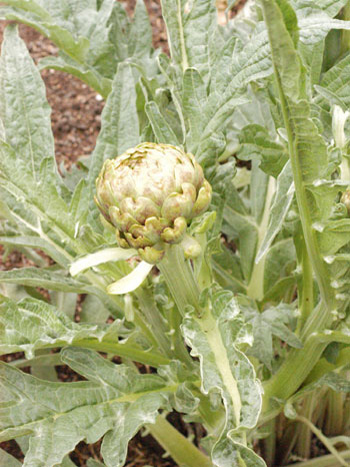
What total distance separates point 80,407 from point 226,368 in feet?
0.55

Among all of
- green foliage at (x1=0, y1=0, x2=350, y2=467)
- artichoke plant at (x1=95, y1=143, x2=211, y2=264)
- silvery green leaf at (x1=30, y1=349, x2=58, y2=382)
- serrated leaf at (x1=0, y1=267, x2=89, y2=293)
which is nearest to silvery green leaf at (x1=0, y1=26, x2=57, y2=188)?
green foliage at (x1=0, y1=0, x2=350, y2=467)

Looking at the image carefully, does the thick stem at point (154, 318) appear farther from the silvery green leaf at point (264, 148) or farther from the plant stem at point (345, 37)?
the plant stem at point (345, 37)

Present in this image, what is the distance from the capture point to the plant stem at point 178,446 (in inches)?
31.8

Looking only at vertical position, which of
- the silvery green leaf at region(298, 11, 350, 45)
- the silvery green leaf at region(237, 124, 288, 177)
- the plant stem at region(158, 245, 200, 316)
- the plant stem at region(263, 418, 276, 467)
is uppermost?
the silvery green leaf at region(298, 11, 350, 45)

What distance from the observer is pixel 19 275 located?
67cm

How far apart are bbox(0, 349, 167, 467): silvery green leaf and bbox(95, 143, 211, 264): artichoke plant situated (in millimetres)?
179

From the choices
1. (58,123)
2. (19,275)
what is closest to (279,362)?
(19,275)

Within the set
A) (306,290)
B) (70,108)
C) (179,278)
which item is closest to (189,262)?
(179,278)

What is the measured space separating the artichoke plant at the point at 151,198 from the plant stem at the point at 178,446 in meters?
0.35

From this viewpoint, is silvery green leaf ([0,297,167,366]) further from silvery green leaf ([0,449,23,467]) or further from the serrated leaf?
silvery green leaf ([0,449,23,467])

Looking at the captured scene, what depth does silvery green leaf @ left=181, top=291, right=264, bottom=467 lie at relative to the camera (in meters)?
0.51

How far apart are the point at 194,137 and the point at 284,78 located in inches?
8.7

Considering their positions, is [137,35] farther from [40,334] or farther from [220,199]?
[40,334]

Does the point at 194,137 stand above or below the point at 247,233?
above
